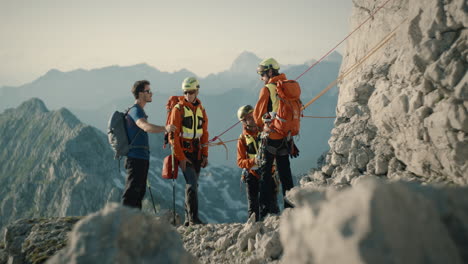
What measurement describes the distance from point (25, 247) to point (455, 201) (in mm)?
9079

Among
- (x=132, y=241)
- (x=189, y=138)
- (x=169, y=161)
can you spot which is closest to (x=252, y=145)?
(x=189, y=138)

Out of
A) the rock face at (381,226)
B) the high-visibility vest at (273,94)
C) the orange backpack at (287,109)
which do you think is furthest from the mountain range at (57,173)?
the rock face at (381,226)

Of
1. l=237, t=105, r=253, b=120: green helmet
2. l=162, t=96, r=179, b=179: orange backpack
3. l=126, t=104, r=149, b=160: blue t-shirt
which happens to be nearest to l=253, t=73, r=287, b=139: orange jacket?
l=237, t=105, r=253, b=120: green helmet

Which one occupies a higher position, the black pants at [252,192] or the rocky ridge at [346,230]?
the black pants at [252,192]

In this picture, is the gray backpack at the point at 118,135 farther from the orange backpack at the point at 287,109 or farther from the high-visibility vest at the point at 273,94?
the orange backpack at the point at 287,109

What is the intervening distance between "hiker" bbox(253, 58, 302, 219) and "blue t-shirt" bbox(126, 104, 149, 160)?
282 centimetres

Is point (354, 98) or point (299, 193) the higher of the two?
point (354, 98)

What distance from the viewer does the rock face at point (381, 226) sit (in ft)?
6.35

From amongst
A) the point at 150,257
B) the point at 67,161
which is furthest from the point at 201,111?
the point at 67,161

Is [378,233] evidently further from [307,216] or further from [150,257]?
[150,257]

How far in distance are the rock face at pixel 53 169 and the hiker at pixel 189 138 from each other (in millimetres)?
130337

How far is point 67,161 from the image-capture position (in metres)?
152

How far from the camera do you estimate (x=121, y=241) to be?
2873 mm

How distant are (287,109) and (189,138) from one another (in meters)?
2.76
